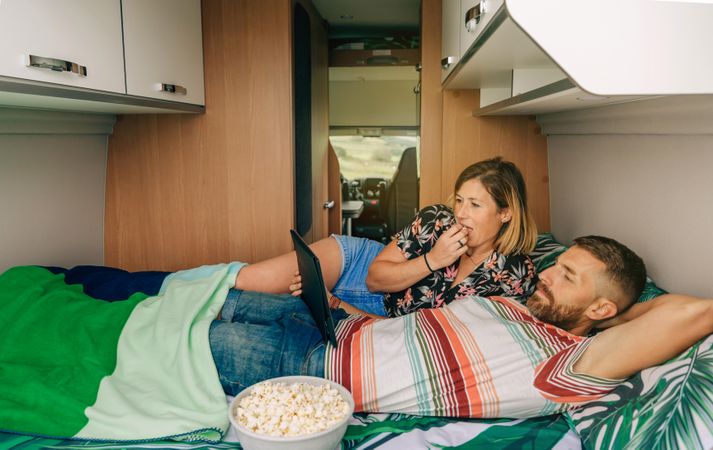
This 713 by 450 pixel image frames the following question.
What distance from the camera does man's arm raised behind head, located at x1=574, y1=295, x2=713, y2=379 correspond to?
1094 millimetres

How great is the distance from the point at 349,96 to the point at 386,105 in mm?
352

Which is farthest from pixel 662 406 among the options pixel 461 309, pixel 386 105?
pixel 386 105

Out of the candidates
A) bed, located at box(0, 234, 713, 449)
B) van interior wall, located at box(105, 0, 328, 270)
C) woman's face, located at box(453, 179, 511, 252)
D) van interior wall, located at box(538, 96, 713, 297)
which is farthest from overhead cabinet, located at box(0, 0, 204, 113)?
van interior wall, located at box(538, 96, 713, 297)

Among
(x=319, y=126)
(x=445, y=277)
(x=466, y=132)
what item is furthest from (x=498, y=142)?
(x=319, y=126)

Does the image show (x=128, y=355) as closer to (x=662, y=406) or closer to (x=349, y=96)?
(x=662, y=406)

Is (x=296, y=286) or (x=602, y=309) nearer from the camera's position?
(x=602, y=309)

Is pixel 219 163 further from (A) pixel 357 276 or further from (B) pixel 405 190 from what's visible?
(B) pixel 405 190

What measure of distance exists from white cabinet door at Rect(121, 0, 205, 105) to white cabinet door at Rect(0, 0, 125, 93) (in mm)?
82

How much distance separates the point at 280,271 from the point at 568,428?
1063 mm

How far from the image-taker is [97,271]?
1909mm

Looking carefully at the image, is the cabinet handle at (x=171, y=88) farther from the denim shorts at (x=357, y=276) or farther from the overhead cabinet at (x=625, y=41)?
the overhead cabinet at (x=625, y=41)

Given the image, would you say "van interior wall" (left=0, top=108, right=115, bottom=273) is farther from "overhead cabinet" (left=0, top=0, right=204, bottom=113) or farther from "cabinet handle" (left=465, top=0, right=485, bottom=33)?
"cabinet handle" (left=465, top=0, right=485, bottom=33)

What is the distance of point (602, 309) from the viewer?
1364mm

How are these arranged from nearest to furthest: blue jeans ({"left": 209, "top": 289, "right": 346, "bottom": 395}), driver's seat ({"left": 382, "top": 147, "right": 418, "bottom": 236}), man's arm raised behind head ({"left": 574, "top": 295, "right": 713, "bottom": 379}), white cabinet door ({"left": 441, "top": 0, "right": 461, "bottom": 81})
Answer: man's arm raised behind head ({"left": 574, "top": 295, "right": 713, "bottom": 379})
blue jeans ({"left": 209, "top": 289, "right": 346, "bottom": 395})
white cabinet door ({"left": 441, "top": 0, "right": 461, "bottom": 81})
driver's seat ({"left": 382, "top": 147, "right": 418, "bottom": 236})
